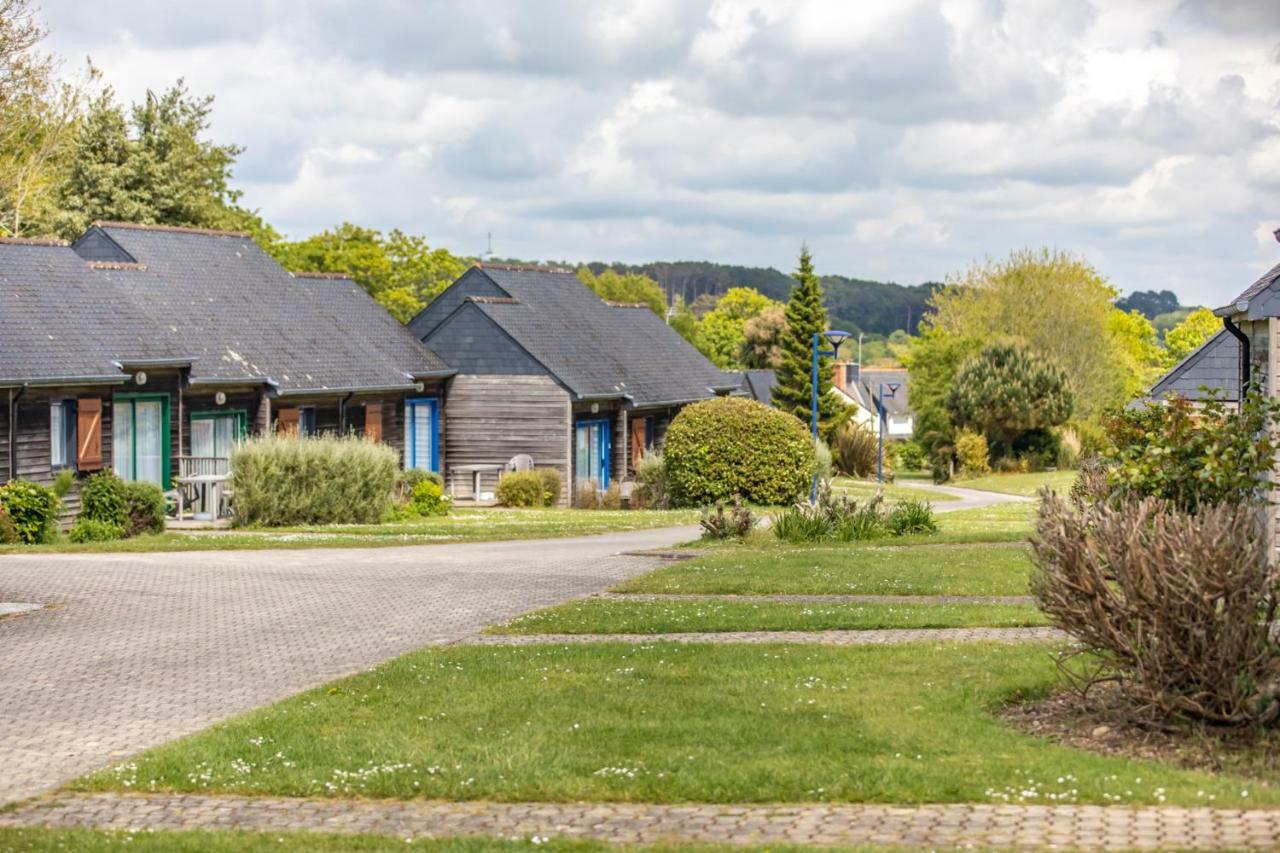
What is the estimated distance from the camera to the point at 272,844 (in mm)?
8539

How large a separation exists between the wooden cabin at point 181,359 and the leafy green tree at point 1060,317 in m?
40.5

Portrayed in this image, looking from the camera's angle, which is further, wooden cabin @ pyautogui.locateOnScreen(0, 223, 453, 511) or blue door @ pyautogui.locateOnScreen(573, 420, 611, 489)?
blue door @ pyautogui.locateOnScreen(573, 420, 611, 489)

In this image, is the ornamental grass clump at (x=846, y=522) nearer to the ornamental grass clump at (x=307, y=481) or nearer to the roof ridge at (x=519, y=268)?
the ornamental grass clump at (x=307, y=481)

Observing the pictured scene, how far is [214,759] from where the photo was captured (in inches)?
408

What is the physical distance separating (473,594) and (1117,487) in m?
8.31

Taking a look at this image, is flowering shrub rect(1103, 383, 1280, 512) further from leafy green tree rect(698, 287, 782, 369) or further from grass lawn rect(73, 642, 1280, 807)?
leafy green tree rect(698, 287, 782, 369)

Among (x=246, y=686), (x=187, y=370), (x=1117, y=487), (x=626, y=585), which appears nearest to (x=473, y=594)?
(x=626, y=585)

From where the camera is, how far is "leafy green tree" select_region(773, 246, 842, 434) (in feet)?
221

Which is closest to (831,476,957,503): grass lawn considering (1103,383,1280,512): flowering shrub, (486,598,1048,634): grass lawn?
(486,598,1048,634): grass lawn

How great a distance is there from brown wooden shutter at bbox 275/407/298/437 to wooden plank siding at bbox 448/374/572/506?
772 centimetres

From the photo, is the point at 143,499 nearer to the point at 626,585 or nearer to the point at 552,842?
the point at 626,585

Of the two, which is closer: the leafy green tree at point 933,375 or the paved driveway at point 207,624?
the paved driveway at point 207,624

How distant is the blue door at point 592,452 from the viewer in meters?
45.4

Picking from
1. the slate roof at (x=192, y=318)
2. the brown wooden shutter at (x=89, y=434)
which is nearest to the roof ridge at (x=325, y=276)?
the slate roof at (x=192, y=318)
